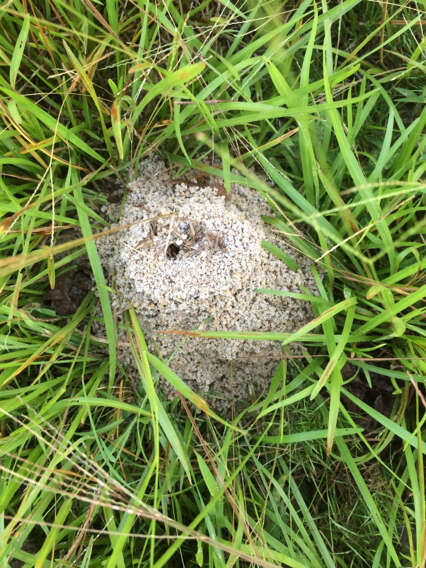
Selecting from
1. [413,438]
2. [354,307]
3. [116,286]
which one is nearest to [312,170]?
[354,307]

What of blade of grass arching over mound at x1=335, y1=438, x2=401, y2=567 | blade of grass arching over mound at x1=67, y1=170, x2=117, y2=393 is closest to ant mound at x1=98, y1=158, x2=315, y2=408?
blade of grass arching over mound at x1=67, y1=170, x2=117, y2=393

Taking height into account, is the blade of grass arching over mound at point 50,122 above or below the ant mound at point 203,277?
above

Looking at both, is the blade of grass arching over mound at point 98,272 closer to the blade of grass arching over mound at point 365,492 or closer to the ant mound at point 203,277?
the ant mound at point 203,277

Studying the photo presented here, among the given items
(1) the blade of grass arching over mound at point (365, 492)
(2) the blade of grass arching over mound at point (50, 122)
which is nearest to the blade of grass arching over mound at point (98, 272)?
(2) the blade of grass arching over mound at point (50, 122)

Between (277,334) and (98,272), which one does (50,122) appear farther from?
(277,334)

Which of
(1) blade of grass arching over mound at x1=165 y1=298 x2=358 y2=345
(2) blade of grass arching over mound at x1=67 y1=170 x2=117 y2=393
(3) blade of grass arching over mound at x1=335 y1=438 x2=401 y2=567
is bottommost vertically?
(3) blade of grass arching over mound at x1=335 y1=438 x2=401 y2=567

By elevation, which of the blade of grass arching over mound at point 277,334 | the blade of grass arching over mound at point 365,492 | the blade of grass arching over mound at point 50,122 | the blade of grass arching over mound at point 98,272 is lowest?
the blade of grass arching over mound at point 365,492

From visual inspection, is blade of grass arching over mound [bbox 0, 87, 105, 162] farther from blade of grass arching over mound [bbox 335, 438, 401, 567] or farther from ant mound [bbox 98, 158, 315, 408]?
blade of grass arching over mound [bbox 335, 438, 401, 567]

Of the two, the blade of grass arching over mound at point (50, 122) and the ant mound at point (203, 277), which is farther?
the ant mound at point (203, 277)
